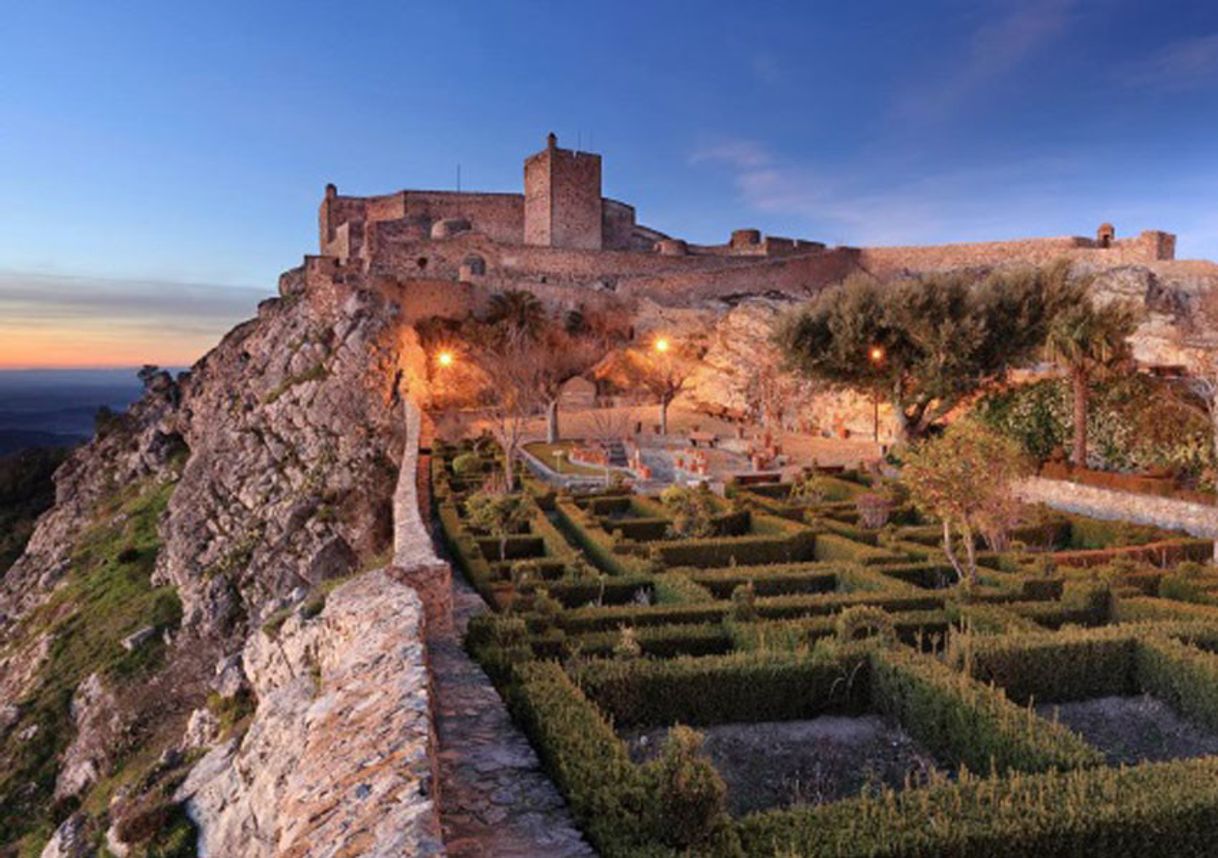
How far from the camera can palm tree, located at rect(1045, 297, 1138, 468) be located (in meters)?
22.2

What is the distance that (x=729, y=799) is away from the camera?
22.5 feet

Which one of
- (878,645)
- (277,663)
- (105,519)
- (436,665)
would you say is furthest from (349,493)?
(878,645)

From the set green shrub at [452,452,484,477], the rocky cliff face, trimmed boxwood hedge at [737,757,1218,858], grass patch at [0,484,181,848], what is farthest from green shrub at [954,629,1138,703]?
grass patch at [0,484,181,848]

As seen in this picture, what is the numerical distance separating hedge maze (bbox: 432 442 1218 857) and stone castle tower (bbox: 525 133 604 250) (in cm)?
3444

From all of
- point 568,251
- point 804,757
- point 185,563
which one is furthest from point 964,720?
point 568,251

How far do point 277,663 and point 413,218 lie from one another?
4487 centimetres

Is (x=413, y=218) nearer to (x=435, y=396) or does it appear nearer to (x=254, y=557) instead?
(x=435, y=396)

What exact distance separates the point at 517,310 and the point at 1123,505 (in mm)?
30223

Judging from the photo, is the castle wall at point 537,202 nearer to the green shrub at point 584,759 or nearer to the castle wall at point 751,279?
the castle wall at point 751,279

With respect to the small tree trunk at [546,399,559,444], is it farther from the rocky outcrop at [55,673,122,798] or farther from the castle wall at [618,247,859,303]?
the rocky outcrop at [55,673,122,798]

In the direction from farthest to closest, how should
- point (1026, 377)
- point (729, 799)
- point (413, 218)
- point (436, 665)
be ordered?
point (413, 218) < point (1026, 377) < point (436, 665) < point (729, 799)

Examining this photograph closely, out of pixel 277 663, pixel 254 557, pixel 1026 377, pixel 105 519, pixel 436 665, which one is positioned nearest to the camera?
pixel 436 665

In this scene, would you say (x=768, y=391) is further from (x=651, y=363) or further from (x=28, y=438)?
(x=28, y=438)

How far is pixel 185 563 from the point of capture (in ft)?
100
